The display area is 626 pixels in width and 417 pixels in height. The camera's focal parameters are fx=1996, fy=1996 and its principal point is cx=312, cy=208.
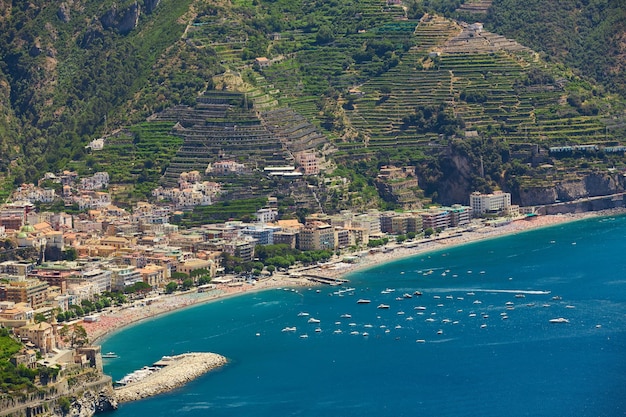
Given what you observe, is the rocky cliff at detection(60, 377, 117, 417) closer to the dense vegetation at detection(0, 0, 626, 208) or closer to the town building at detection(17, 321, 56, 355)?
the town building at detection(17, 321, 56, 355)

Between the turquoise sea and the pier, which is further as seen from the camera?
the pier

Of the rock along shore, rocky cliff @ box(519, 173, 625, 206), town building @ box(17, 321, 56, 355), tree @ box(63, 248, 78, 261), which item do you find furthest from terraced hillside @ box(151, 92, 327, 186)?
town building @ box(17, 321, 56, 355)

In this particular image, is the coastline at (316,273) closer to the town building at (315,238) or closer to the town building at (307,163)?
the town building at (315,238)

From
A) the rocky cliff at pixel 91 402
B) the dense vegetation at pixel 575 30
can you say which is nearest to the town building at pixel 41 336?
the rocky cliff at pixel 91 402

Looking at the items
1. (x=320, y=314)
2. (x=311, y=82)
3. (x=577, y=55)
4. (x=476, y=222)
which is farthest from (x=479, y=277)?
(x=577, y=55)

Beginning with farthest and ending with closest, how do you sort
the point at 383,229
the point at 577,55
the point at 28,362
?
the point at 577,55 < the point at 383,229 < the point at 28,362

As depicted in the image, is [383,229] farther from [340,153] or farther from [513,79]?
[513,79]
